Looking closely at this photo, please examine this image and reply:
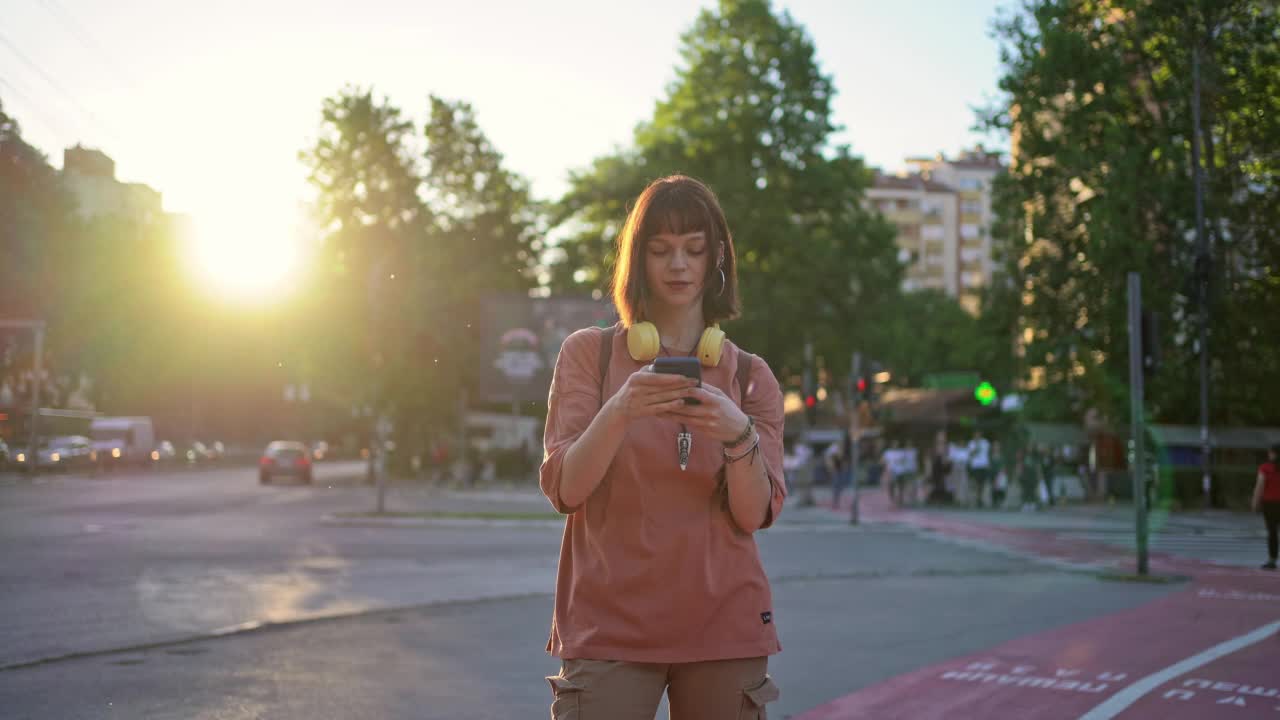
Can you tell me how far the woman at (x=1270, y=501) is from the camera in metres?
17.7

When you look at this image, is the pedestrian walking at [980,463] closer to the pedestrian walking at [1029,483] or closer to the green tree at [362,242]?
the pedestrian walking at [1029,483]

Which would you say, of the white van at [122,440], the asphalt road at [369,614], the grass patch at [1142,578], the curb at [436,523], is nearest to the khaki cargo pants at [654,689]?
the asphalt road at [369,614]

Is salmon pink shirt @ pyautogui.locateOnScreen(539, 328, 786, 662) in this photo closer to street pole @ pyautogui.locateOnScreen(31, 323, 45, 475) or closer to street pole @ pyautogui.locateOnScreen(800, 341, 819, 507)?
street pole @ pyautogui.locateOnScreen(31, 323, 45, 475)

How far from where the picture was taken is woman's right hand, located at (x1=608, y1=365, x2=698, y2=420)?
8.71 feet

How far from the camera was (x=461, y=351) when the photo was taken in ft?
162

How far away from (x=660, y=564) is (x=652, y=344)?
0.48m

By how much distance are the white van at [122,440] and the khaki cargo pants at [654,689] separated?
185ft

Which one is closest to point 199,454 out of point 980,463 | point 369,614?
point 980,463

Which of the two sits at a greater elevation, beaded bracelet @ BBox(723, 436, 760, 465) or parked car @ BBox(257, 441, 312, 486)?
beaded bracelet @ BBox(723, 436, 760, 465)

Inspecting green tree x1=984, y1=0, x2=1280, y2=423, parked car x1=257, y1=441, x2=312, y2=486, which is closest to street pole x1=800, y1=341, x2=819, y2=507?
green tree x1=984, y1=0, x2=1280, y2=423

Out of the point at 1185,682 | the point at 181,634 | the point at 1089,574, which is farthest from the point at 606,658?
the point at 1089,574

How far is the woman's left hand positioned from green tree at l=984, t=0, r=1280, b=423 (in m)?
31.8

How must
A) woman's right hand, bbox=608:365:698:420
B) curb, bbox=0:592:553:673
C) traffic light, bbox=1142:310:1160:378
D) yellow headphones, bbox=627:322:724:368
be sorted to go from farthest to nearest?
traffic light, bbox=1142:310:1160:378, curb, bbox=0:592:553:673, yellow headphones, bbox=627:322:724:368, woman's right hand, bbox=608:365:698:420

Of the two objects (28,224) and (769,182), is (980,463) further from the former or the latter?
(28,224)
